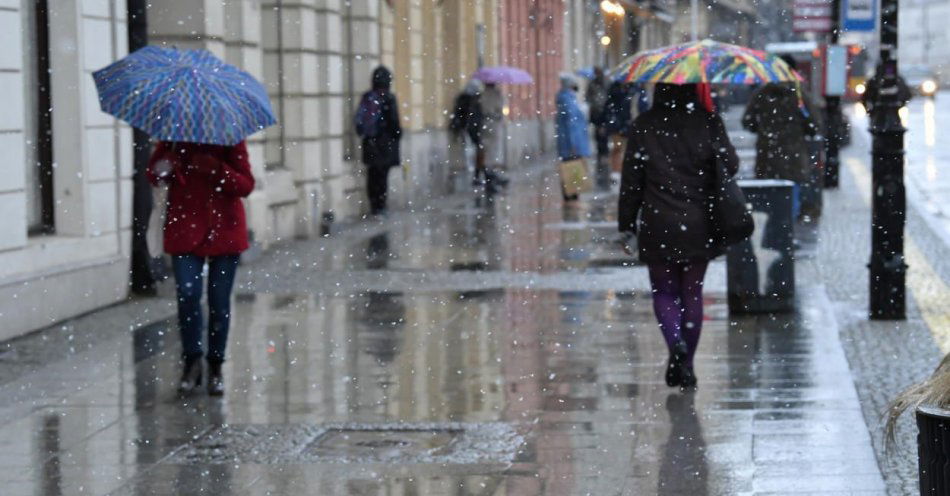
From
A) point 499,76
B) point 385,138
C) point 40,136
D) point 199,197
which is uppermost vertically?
point 499,76

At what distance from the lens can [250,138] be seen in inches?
678

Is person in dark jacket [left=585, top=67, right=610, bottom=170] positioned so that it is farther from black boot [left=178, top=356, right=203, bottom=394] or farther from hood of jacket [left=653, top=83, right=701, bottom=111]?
black boot [left=178, top=356, right=203, bottom=394]

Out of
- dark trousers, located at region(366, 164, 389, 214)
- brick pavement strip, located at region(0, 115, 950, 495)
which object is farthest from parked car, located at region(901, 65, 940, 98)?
brick pavement strip, located at region(0, 115, 950, 495)

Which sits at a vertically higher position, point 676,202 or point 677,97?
point 677,97

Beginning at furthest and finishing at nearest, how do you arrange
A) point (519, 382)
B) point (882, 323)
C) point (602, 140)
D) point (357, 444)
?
point (602, 140) → point (882, 323) → point (519, 382) → point (357, 444)

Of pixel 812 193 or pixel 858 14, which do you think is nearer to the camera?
pixel 858 14

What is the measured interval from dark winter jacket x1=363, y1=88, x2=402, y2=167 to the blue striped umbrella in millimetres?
11919

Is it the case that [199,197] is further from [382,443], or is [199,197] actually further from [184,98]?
[382,443]

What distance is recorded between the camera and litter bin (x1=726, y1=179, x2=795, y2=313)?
1184cm

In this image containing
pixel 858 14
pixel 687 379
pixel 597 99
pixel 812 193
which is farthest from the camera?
pixel 597 99

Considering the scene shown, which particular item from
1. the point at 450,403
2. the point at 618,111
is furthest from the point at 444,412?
the point at 618,111

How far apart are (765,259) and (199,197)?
446 cm

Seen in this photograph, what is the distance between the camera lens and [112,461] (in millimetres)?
7555

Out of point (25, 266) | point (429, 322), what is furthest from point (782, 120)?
point (25, 266)
